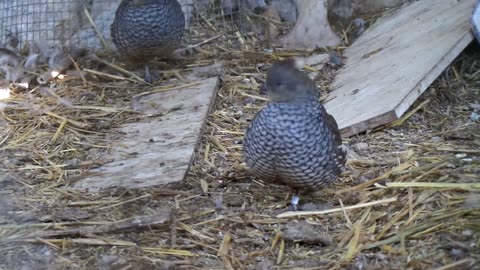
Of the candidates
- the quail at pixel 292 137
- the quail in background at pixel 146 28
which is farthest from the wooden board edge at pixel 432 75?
the quail in background at pixel 146 28

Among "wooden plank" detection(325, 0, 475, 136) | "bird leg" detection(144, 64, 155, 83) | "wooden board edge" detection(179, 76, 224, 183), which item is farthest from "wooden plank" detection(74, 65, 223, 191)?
"wooden plank" detection(325, 0, 475, 136)

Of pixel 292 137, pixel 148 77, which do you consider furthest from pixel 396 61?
pixel 292 137

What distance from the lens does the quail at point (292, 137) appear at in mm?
4188

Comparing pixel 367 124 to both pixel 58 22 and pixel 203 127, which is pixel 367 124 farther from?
pixel 58 22

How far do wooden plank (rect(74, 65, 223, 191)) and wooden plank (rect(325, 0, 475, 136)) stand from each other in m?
0.97

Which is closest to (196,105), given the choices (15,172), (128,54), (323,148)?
(128,54)

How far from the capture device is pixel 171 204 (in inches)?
179

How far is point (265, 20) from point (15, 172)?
3.18m

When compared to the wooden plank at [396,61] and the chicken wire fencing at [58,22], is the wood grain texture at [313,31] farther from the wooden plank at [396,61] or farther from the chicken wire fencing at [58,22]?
the chicken wire fencing at [58,22]

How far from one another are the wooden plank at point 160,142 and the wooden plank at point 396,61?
97 cm

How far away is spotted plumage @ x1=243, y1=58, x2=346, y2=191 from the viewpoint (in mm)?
4188

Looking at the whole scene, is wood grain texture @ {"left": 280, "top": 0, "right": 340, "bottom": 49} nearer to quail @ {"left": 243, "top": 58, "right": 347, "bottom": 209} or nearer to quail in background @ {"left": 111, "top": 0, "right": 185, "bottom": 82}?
quail in background @ {"left": 111, "top": 0, "right": 185, "bottom": 82}

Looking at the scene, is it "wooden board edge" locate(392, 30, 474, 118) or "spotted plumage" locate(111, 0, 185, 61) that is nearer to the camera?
"wooden board edge" locate(392, 30, 474, 118)

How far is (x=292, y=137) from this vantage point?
4.18 meters
